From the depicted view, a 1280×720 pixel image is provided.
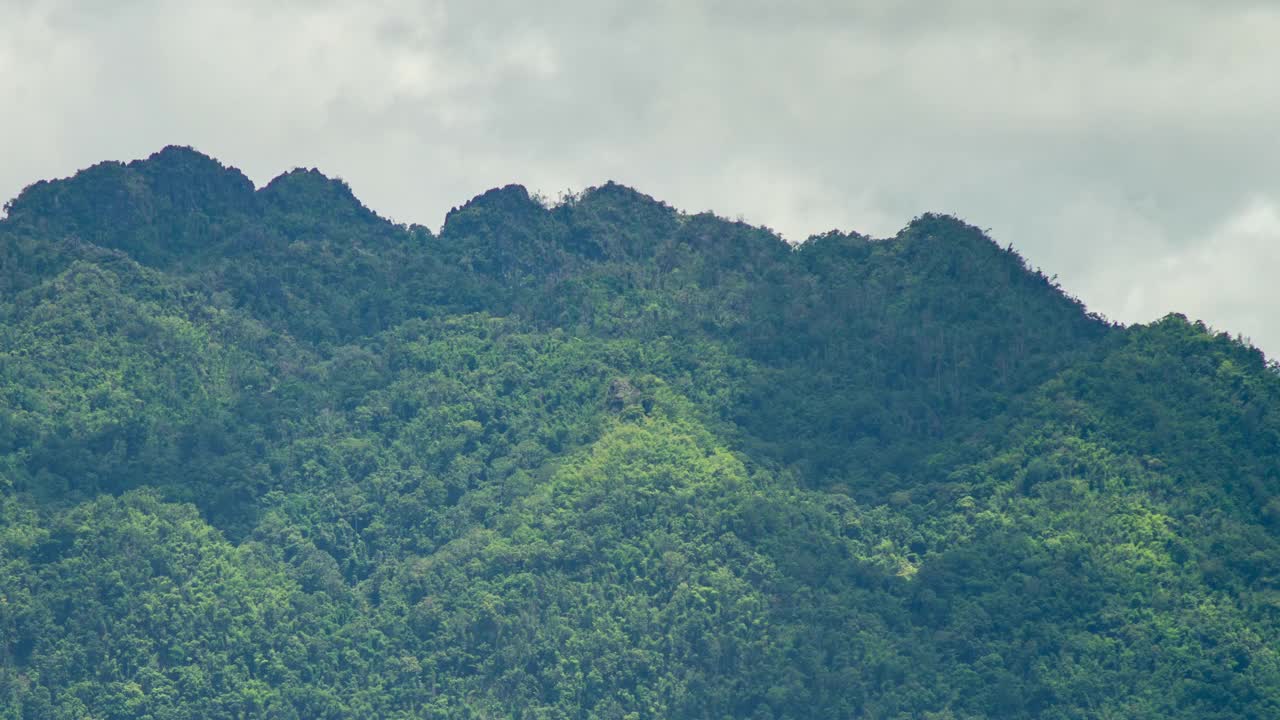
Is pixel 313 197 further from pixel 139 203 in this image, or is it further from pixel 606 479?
pixel 606 479

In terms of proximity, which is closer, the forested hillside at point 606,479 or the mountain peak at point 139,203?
the forested hillside at point 606,479

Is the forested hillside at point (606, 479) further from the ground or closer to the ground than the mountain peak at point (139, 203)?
closer to the ground

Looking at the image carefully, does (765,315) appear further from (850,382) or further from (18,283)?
(18,283)

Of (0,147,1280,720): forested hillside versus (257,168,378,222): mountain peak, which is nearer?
(0,147,1280,720): forested hillside

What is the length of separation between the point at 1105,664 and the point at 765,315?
18.4 meters

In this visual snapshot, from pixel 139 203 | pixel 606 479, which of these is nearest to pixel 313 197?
pixel 139 203

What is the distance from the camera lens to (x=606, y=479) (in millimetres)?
64188

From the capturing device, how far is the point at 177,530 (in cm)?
6206

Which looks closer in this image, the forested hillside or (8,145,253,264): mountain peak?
the forested hillside

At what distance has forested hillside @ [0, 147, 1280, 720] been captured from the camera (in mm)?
58750

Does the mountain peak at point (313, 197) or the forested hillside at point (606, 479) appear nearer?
the forested hillside at point (606, 479)

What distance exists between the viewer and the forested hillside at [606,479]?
193 feet

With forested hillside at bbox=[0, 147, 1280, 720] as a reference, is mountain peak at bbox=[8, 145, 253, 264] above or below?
above

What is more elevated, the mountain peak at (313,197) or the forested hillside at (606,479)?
the mountain peak at (313,197)
